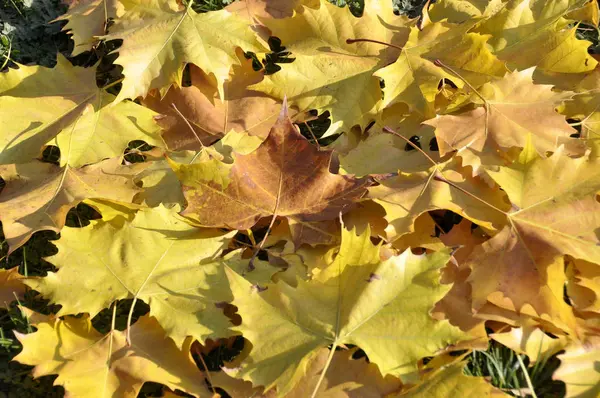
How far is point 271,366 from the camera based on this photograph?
958mm

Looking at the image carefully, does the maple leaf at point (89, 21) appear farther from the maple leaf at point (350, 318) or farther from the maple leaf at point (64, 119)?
the maple leaf at point (350, 318)

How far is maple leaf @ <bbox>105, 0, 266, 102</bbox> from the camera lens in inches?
50.3

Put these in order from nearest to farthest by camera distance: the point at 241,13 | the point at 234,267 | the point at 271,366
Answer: the point at 271,366
the point at 234,267
the point at 241,13

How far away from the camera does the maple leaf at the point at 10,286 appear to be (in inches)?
49.4

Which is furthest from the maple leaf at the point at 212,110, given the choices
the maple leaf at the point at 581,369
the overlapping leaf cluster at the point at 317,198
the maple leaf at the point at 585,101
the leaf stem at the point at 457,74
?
the maple leaf at the point at 581,369

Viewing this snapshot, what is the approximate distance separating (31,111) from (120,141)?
→ 0.72 ft

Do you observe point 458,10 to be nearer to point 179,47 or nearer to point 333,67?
point 333,67

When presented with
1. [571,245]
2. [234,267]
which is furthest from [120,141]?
[571,245]

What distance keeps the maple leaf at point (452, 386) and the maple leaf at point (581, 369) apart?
0.47 ft

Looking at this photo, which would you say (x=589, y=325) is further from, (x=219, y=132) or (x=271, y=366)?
(x=219, y=132)

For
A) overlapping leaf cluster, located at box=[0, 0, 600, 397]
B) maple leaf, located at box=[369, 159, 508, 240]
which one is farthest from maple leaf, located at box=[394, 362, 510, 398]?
maple leaf, located at box=[369, 159, 508, 240]

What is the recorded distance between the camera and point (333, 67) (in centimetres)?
131

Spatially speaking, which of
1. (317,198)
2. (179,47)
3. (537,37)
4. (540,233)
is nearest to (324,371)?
(317,198)

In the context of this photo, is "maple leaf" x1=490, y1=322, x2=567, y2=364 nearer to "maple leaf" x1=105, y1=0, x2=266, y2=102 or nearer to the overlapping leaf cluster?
the overlapping leaf cluster
